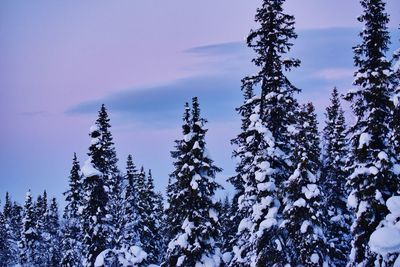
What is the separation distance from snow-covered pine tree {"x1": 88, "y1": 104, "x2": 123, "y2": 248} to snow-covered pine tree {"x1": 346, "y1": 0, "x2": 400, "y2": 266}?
60.8 ft

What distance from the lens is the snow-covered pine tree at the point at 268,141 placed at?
65.5 ft

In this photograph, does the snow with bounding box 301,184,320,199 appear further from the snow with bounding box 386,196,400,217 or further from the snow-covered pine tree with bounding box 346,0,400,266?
the snow with bounding box 386,196,400,217

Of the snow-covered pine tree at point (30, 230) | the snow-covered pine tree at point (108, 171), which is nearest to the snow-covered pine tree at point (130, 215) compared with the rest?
the snow-covered pine tree at point (108, 171)

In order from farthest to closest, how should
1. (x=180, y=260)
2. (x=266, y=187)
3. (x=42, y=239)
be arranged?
(x=42, y=239) → (x=180, y=260) → (x=266, y=187)

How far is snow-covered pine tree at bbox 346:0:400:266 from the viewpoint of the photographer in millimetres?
18547

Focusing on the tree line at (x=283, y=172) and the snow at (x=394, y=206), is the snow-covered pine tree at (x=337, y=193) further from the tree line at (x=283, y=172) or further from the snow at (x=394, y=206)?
the snow at (x=394, y=206)

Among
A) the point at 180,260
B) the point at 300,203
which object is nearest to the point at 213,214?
the point at 180,260

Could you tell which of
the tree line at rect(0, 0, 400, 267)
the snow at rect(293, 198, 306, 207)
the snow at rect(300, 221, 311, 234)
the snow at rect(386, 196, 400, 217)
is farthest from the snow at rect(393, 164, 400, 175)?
the snow at rect(386, 196, 400, 217)

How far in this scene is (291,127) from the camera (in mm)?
20219

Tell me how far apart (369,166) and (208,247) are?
10299 millimetres

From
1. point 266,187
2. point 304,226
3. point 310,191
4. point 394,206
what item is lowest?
point 304,226

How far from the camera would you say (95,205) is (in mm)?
30859

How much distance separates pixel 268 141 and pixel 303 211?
15.0 feet

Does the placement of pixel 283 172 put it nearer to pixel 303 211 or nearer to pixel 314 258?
pixel 303 211
